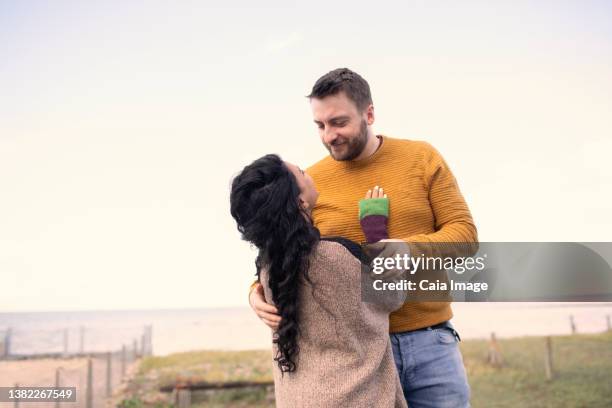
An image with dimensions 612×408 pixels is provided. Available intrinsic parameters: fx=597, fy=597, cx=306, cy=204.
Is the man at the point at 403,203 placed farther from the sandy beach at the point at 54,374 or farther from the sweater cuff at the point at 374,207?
the sandy beach at the point at 54,374

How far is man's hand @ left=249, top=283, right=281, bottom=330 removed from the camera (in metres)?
1.83

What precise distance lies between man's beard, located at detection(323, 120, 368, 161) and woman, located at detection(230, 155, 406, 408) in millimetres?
457

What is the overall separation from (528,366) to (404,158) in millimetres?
13239

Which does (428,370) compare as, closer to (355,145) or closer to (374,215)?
(374,215)

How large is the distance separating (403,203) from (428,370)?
588 mm

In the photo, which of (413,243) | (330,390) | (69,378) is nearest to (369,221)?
(413,243)

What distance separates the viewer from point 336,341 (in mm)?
1773

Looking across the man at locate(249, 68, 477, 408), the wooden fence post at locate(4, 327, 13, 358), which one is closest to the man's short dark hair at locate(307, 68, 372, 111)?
the man at locate(249, 68, 477, 408)

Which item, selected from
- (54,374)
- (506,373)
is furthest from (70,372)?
(506,373)

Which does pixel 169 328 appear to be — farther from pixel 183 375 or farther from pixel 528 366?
pixel 528 366

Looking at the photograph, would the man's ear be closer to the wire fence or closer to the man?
the man

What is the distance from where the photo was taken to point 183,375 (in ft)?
50.3

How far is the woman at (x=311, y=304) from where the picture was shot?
1757 mm

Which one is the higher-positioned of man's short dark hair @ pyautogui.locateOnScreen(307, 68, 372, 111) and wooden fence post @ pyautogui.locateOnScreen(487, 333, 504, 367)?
man's short dark hair @ pyautogui.locateOnScreen(307, 68, 372, 111)
